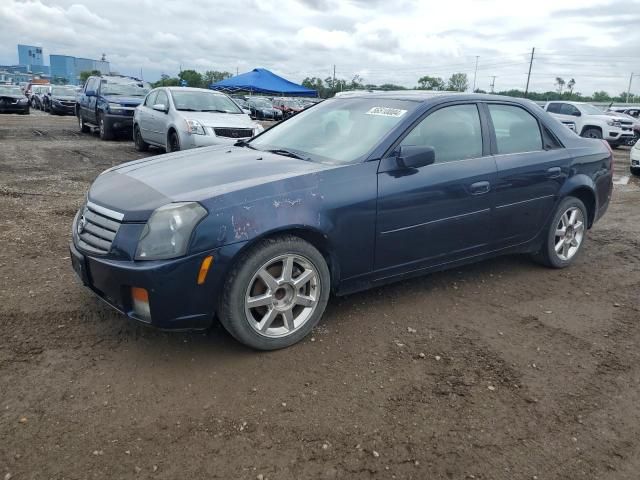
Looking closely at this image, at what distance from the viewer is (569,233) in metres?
5.07

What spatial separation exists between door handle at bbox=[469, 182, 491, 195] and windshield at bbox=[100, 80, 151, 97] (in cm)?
1353

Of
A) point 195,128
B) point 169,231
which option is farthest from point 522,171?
point 195,128

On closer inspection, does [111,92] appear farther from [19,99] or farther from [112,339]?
[19,99]

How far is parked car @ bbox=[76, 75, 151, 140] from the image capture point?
47.8 ft

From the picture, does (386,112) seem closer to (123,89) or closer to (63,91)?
(123,89)

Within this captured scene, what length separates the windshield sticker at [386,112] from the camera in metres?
3.94

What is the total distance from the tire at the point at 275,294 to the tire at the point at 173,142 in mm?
7601

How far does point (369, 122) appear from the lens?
4012 mm

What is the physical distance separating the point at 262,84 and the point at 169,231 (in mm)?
32360

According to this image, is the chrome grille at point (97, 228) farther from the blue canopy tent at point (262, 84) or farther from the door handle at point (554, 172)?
the blue canopy tent at point (262, 84)

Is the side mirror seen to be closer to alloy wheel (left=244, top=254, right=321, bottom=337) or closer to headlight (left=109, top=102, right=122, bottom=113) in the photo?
alloy wheel (left=244, top=254, right=321, bottom=337)

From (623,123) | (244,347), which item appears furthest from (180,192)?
(623,123)

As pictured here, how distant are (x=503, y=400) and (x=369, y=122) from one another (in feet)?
7.12

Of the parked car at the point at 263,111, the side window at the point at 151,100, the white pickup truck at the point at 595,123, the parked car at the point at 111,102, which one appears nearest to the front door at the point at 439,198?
the side window at the point at 151,100
